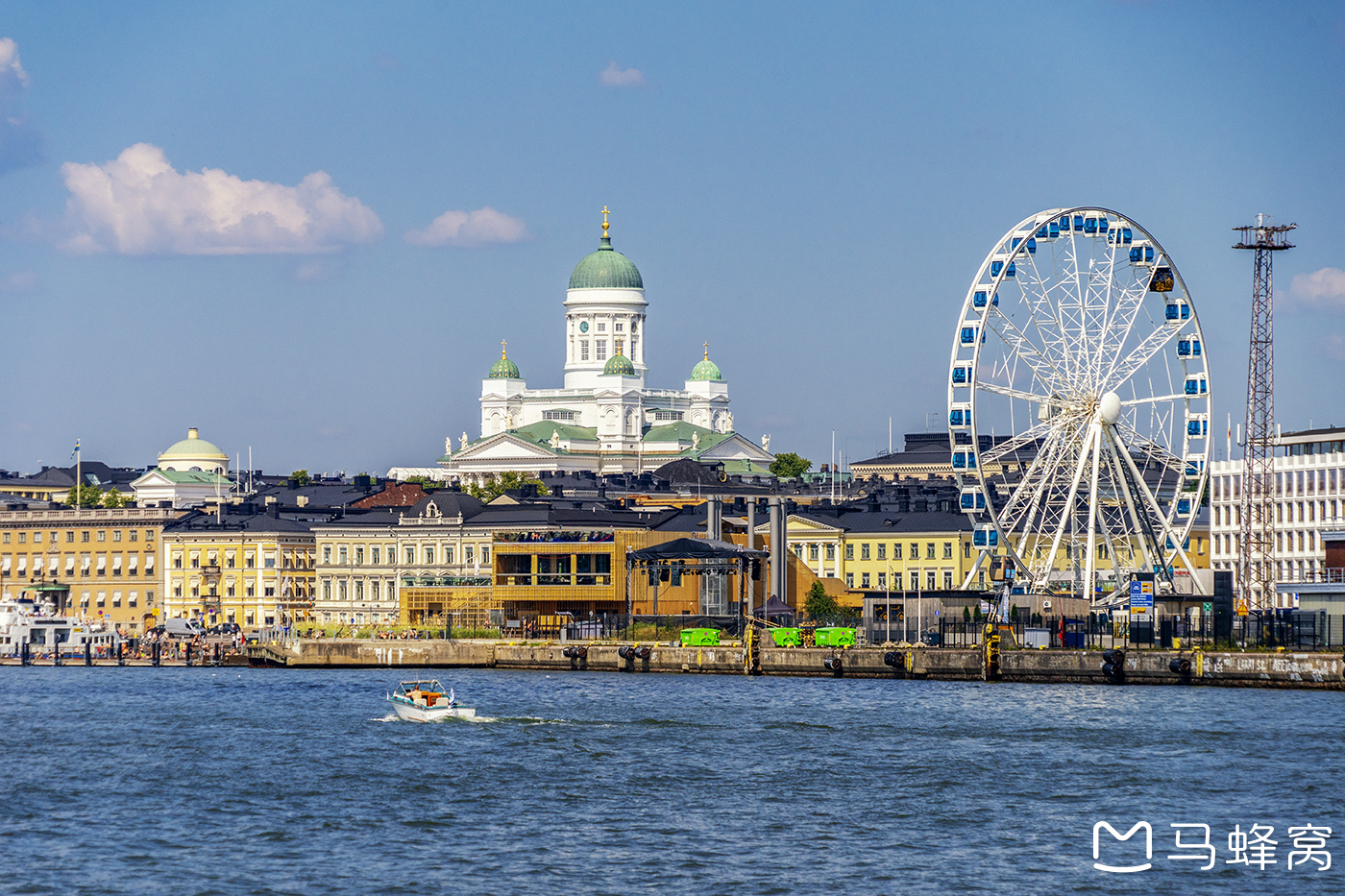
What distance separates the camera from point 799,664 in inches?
4257

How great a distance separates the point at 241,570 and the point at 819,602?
5937 centimetres

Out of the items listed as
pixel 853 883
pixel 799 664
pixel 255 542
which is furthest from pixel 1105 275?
pixel 255 542

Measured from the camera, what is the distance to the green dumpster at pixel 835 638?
111938mm

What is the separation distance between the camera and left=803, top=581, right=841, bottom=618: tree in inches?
5418

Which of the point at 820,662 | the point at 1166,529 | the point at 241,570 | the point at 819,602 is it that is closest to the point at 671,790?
the point at 820,662

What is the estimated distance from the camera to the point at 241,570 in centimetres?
18388

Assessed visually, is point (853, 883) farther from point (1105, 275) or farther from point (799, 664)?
point (1105, 275)

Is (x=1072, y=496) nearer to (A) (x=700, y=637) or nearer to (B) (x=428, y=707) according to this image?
(A) (x=700, y=637)

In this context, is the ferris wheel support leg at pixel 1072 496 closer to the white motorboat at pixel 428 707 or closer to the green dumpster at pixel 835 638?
the green dumpster at pixel 835 638

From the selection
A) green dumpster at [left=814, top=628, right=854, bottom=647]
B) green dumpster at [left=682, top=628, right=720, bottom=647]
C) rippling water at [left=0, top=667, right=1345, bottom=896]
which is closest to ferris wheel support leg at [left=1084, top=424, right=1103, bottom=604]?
green dumpster at [left=814, top=628, right=854, bottom=647]

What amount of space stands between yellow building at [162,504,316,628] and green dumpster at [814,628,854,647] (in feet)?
247

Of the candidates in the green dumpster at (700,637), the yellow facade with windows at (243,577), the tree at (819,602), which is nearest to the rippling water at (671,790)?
the green dumpster at (700,637)

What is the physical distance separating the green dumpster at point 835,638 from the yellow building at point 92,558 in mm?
86388

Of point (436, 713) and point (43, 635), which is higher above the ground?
point (43, 635)
